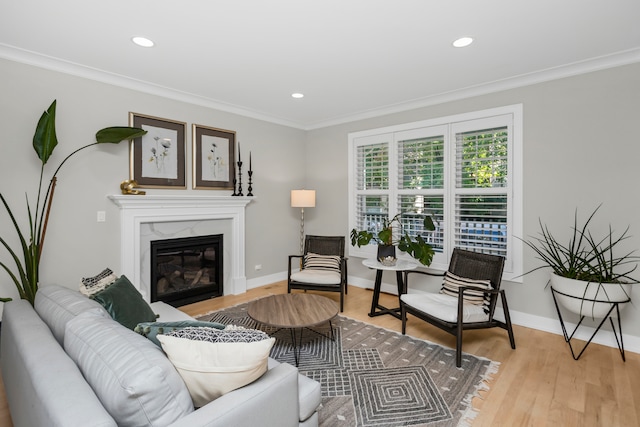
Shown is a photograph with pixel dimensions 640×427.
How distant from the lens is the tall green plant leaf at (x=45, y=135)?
111 inches

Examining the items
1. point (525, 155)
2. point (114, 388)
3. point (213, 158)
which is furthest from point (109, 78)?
point (525, 155)

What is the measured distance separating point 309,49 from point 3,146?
9.12 feet

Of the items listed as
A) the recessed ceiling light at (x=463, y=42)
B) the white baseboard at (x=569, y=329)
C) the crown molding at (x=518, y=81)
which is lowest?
the white baseboard at (x=569, y=329)

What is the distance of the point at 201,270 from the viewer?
434cm

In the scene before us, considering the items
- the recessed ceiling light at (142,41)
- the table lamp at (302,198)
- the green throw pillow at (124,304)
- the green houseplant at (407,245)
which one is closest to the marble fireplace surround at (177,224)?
the table lamp at (302,198)

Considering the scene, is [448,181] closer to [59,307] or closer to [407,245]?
[407,245]

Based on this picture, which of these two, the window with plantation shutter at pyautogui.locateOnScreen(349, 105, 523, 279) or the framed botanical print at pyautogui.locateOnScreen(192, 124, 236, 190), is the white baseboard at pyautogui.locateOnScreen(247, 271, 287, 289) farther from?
the framed botanical print at pyautogui.locateOnScreen(192, 124, 236, 190)

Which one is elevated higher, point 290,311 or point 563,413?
point 290,311

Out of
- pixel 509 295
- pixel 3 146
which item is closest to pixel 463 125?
pixel 509 295

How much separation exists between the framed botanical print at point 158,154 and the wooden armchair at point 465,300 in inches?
118

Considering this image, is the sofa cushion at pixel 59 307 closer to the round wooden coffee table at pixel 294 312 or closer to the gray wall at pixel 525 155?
the round wooden coffee table at pixel 294 312

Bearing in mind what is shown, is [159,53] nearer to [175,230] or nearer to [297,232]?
[175,230]

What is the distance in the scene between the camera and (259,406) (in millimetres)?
1243

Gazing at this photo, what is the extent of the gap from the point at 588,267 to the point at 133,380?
3.40 metres
